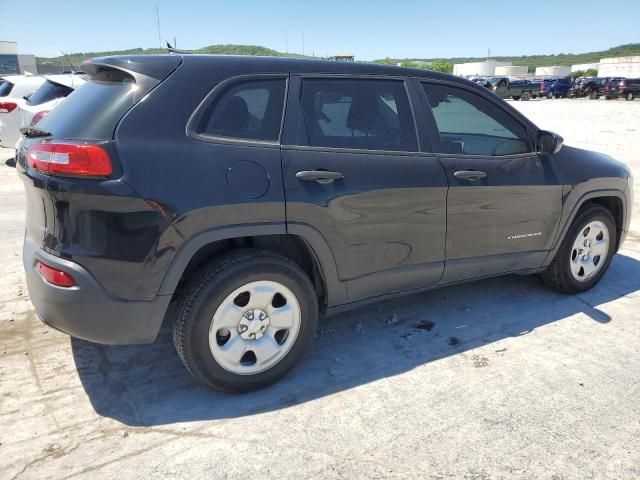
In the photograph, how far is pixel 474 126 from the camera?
3844mm

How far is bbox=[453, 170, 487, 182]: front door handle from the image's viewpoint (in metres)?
3.34

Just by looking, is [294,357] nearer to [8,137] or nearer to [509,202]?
[509,202]

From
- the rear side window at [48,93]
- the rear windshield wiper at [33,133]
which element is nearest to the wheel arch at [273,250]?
the rear windshield wiper at [33,133]

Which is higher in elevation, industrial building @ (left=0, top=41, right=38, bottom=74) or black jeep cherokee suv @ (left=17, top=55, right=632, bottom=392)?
industrial building @ (left=0, top=41, right=38, bottom=74)

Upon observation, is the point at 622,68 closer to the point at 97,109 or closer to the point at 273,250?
the point at 273,250

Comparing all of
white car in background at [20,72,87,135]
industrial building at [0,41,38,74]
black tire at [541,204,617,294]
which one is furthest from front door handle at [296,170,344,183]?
industrial building at [0,41,38,74]

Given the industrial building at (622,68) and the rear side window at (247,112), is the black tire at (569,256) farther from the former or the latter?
the industrial building at (622,68)

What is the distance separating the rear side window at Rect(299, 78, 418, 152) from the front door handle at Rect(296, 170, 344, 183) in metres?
0.18

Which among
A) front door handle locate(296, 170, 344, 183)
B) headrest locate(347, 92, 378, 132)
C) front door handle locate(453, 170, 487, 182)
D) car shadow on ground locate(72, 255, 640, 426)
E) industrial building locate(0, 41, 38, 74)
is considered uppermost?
industrial building locate(0, 41, 38, 74)

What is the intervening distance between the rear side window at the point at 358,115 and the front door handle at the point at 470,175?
358 mm

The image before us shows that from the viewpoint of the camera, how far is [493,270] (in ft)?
12.3

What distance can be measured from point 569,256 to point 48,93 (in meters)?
8.04

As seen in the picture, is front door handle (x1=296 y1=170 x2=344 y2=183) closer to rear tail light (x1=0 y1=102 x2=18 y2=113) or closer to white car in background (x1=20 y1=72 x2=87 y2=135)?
white car in background (x1=20 y1=72 x2=87 y2=135)

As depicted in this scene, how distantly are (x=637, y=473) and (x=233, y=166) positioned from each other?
2403 mm
